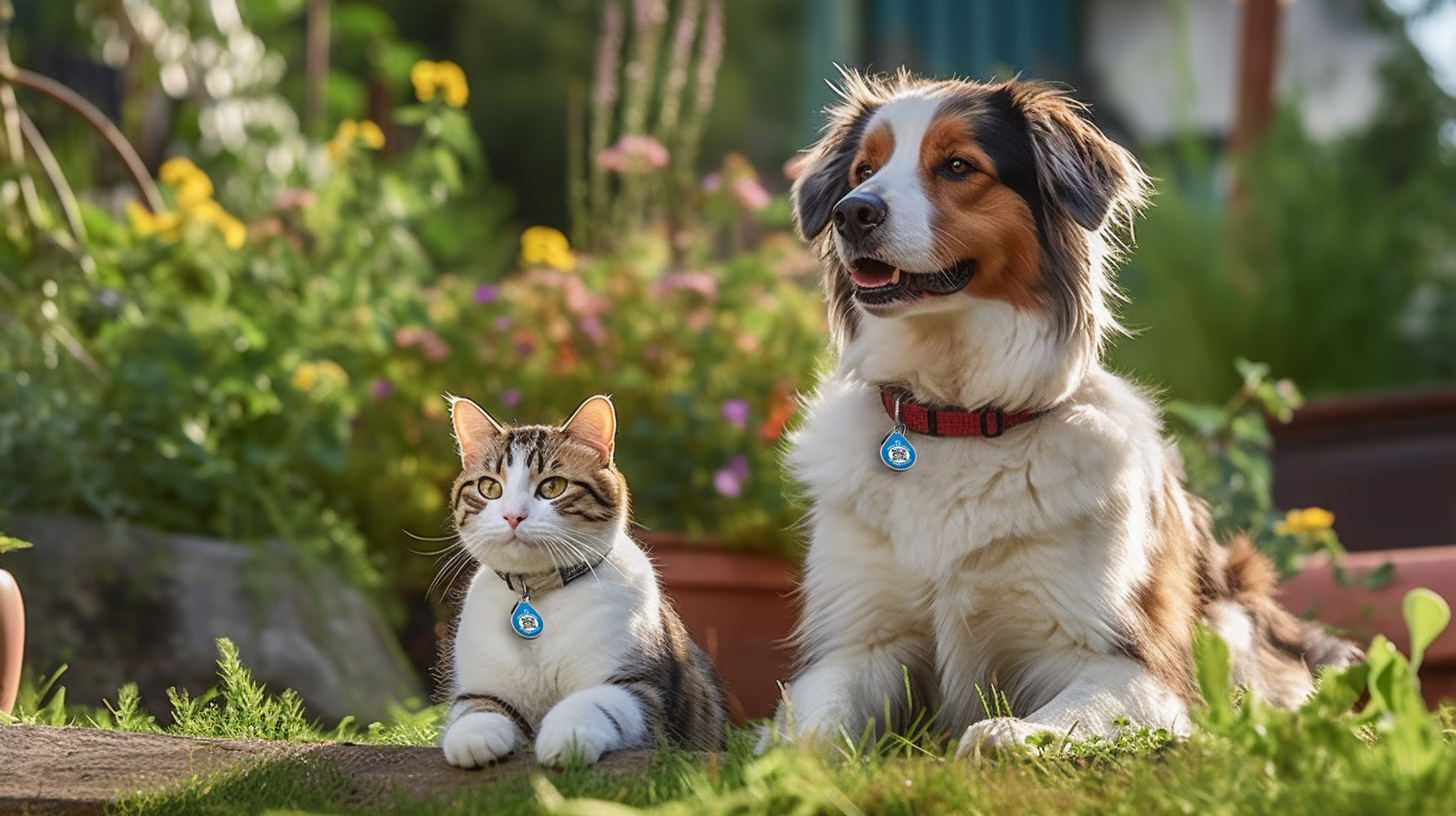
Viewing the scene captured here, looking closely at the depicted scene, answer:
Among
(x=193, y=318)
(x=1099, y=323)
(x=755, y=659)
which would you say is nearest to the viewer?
(x=1099, y=323)

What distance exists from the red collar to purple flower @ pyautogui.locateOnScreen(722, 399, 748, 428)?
1.91 metres

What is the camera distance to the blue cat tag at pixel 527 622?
281cm

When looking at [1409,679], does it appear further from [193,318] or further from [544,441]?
[193,318]

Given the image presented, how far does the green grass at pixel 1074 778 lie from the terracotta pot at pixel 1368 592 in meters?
1.88

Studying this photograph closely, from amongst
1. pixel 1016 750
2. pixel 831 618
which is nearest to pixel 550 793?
pixel 1016 750

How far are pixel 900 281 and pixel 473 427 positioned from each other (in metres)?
0.87

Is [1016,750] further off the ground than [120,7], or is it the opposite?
[120,7]

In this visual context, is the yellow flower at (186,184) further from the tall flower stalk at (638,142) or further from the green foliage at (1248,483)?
the green foliage at (1248,483)

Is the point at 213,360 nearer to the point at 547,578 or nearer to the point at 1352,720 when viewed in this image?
the point at 547,578

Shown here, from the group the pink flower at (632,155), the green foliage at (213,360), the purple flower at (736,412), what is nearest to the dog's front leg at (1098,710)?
the purple flower at (736,412)

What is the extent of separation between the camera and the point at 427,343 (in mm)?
5598

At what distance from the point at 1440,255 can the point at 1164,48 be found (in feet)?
11.7

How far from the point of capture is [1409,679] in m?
2.29

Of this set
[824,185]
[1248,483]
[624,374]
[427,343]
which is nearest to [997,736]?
[824,185]
